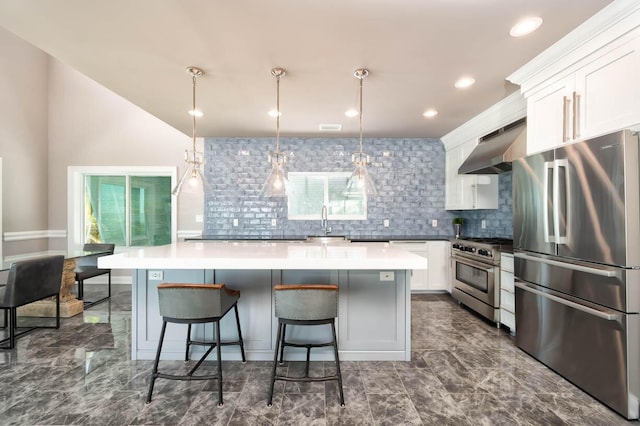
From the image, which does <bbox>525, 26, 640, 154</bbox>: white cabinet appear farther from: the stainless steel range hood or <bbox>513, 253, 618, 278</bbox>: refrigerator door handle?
<bbox>513, 253, 618, 278</bbox>: refrigerator door handle

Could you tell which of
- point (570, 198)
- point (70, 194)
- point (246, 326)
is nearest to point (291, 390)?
point (246, 326)

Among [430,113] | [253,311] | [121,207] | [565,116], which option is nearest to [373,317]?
[253,311]

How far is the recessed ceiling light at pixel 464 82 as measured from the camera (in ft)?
9.24

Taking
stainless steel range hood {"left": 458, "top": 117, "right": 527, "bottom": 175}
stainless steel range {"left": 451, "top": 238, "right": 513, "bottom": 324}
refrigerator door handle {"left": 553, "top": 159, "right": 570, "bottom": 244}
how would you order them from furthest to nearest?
1. stainless steel range {"left": 451, "top": 238, "right": 513, "bottom": 324}
2. stainless steel range hood {"left": 458, "top": 117, "right": 527, "bottom": 175}
3. refrigerator door handle {"left": 553, "top": 159, "right": 570, "bottom": 244}

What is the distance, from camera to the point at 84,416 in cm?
185

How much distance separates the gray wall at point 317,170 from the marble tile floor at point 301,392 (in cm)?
242

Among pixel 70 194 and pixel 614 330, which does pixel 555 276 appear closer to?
pixel 614 330

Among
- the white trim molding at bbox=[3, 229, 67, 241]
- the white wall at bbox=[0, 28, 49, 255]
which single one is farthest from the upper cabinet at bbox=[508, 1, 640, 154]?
the white trim molding at bbox=[3, 229, 67, 241]

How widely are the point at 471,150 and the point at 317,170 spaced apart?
2377 millimetres

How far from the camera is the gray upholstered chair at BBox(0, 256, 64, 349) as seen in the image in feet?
9.09

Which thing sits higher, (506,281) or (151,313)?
(506,281)

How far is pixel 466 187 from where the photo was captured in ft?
14.3

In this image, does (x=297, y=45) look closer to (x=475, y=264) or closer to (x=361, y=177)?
(x=361, y=177)

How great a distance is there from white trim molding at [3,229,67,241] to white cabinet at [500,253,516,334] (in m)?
6.83
